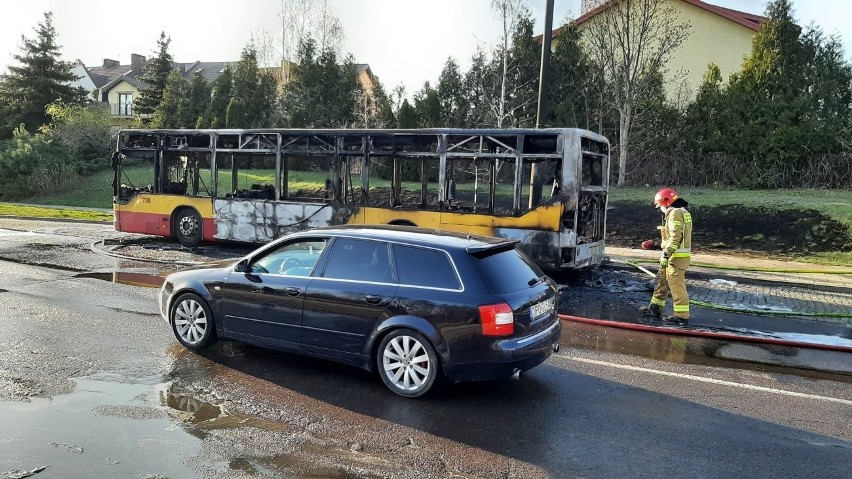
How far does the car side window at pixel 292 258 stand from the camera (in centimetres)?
641

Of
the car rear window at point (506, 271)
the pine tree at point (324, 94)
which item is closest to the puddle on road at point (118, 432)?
the car rear window at point (506, 271)

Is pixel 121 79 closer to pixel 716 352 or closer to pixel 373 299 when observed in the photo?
pixel 373 299

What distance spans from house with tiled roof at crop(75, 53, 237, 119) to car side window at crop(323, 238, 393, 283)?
44860 millimetres

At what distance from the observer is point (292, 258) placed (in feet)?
21.5

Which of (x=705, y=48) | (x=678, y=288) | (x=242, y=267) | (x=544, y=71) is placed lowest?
(x=678, y=288)

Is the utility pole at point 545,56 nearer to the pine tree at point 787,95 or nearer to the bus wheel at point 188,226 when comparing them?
the bus wheel at point 188,226

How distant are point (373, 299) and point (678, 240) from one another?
5.09m

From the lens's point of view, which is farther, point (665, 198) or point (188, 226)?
point (188, 226)

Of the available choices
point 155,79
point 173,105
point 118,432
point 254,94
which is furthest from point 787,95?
point 155,79

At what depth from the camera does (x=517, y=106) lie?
25.7 m

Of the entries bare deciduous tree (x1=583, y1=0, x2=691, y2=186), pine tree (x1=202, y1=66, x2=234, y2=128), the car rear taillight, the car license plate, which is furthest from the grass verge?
the car rear taillight

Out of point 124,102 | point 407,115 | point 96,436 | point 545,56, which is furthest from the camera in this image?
point 124,102

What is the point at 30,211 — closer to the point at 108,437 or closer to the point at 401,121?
the point at 401,121

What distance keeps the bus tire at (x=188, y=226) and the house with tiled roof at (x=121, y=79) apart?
34.4 metres
